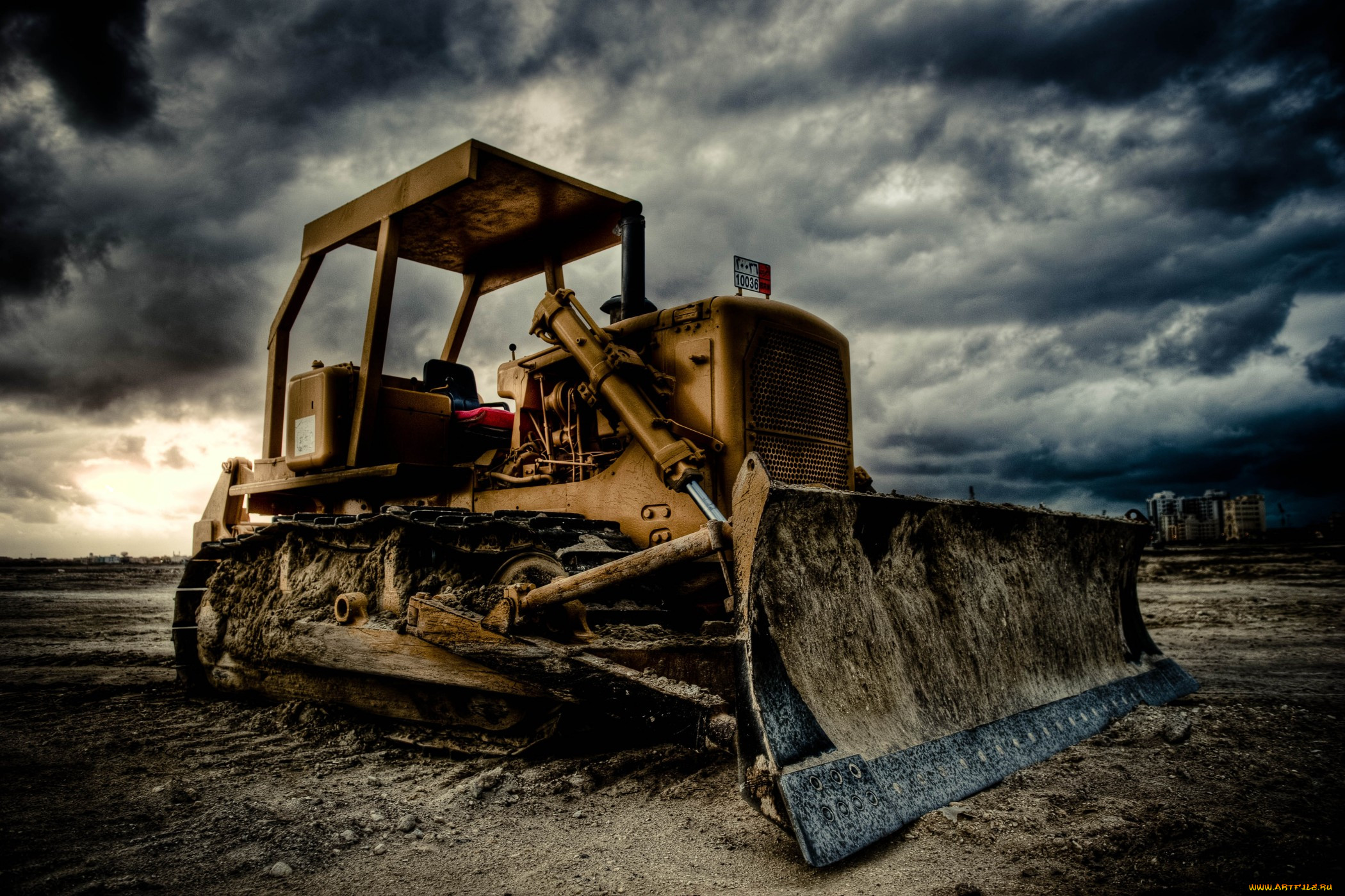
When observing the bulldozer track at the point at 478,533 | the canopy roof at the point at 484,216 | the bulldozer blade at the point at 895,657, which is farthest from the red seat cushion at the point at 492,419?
the bulldozer blade at the point at 895,657

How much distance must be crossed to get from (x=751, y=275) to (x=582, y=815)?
2.87m

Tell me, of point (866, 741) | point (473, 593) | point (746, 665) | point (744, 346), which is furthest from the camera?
point (744, 346)

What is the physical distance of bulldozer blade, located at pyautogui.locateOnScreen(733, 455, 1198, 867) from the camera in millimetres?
2244

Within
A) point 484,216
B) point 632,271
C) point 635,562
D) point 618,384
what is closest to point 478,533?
point 618,384

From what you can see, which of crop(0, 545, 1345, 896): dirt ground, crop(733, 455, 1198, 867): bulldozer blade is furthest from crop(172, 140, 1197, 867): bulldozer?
crop(0, 545, 1345, 896): dirt ground

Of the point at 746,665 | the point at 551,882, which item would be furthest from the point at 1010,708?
the point at 551,882

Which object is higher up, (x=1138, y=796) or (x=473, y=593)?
(x=473, y=593)

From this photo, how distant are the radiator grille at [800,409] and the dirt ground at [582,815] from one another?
1.58 metres

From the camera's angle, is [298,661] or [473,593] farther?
[298,661]

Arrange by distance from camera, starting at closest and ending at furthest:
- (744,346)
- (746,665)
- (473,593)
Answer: (746,665), (473,593), (744,346)

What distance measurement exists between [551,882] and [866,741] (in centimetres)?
103

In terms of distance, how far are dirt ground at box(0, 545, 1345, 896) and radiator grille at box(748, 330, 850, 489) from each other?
1579 mm

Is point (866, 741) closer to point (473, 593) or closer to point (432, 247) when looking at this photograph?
point (473, 593)

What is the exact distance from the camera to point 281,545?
192 inches
